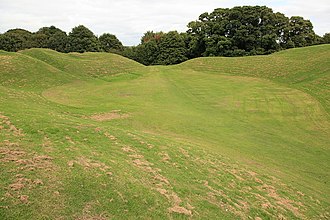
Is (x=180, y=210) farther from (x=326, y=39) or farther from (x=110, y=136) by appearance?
(x=326, y=39)

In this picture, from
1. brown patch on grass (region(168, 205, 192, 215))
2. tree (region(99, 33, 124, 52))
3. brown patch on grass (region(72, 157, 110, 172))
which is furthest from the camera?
tree (region(99, 33, 124, 52))

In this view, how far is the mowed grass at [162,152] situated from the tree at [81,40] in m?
45.8

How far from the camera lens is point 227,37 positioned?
76062 millimetres

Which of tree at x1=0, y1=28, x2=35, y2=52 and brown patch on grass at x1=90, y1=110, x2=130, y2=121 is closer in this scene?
brown patch on grass at x1=90, y1=110, x2=130, y2=121

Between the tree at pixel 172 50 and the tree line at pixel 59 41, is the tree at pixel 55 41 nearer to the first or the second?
the tree line at pixel 59 41

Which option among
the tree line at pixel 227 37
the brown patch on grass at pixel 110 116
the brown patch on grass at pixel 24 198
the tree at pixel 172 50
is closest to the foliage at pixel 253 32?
the tree line at pixel 227 37

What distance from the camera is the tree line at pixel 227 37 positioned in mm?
72625

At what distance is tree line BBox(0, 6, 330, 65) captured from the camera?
72.6 meters

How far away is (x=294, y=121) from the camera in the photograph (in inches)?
1032

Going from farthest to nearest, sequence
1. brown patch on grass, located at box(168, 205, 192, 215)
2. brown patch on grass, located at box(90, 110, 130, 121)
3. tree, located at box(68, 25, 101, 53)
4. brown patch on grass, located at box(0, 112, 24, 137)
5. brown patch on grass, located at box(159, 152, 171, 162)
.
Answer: tree, located at box(68, 25, 101, 53) < brown patch on grass, located at box(90, 110, 130, 121) < brown patch on grass, located at box(159, 152, 171, 162) < brown patch on grass, located at box(0, 112, 24, 137) < brown patch on grass, located at box(168, 205, 192, 215)

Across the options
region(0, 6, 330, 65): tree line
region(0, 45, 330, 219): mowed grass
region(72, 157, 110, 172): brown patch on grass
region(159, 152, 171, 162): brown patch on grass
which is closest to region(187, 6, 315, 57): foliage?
region(0, 6, 330, 65): tree line

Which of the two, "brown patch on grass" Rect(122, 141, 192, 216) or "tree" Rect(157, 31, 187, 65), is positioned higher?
"tree" Rect(157, 31, 187, 65)

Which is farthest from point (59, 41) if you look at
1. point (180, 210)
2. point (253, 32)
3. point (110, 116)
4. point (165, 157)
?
point (180, 210)

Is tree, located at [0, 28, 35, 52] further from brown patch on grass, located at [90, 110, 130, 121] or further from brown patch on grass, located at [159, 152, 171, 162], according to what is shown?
brown patch on grass, located at [159, 152, 171, 162]
